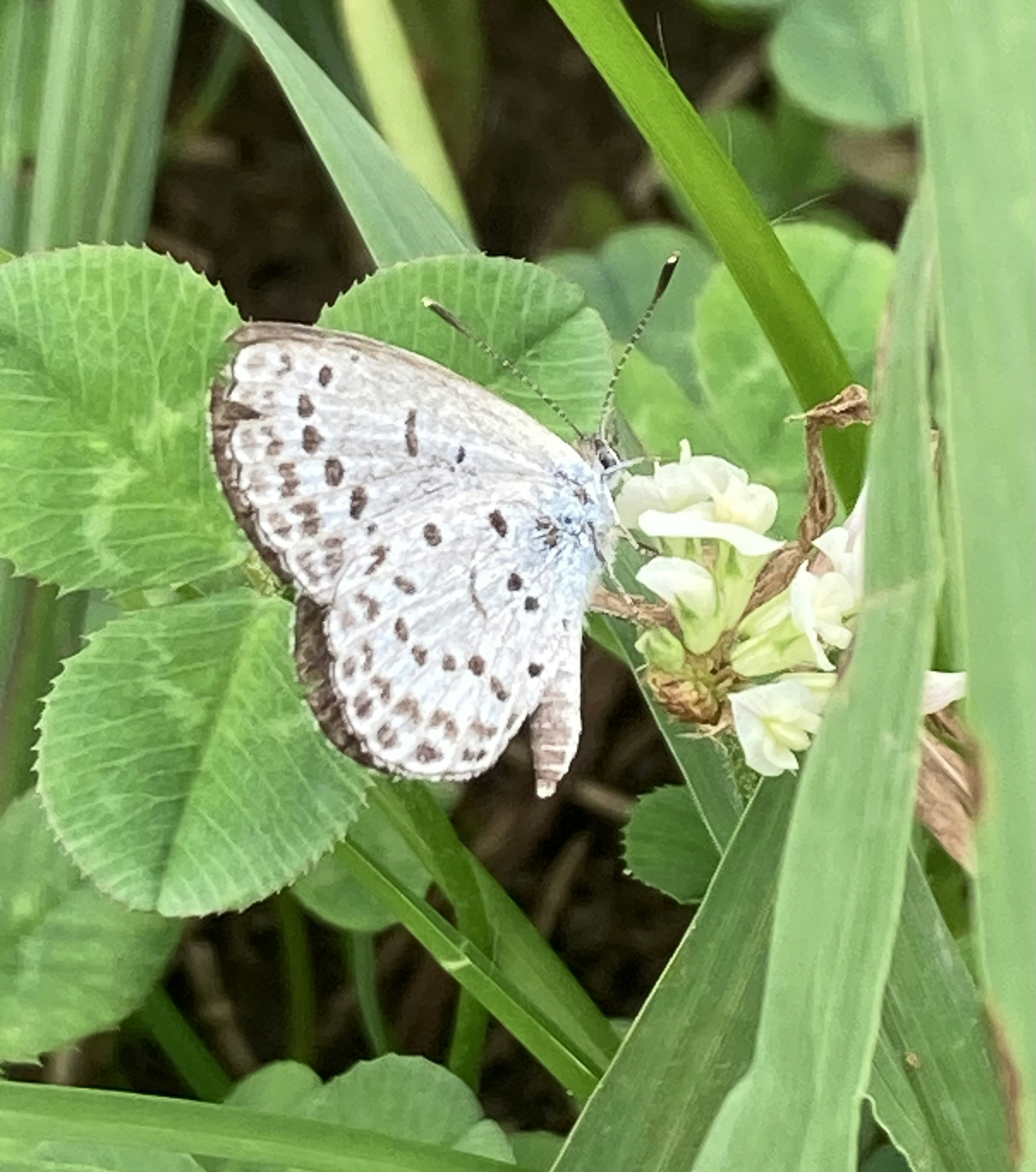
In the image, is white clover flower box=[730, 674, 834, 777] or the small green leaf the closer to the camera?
white clover flower box=[730, 674, 834, 777]

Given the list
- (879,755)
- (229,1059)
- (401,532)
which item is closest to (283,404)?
(401,532)

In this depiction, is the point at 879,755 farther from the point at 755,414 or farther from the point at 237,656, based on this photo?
the point at 755,414

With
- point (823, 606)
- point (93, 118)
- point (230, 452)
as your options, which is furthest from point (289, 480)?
point (93, 118)

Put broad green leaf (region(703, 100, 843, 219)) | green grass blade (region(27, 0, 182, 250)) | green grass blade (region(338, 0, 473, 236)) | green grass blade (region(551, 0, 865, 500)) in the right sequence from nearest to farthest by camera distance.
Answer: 1. green grass blade (region(551, 0, 865, 500))
2. green grass blade (region(27, 0, 182, 250))
3. green grass blade (region(338, 0, 473, 236))
4. broad green leaf (region(703, 100, 843, 219))

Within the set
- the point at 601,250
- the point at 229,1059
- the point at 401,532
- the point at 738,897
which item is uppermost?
the point at 601,250

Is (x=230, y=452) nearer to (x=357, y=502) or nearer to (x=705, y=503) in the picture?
(x=357, y=502)

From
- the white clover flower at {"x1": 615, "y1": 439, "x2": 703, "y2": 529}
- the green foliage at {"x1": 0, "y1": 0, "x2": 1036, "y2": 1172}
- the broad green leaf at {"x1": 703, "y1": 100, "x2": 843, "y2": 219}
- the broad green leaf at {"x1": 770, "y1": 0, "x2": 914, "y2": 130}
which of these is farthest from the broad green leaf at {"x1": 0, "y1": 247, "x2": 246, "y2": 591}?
the broad green leaf at {"x1": 703, "y1": 100, "x2": 843, "y2": 219}

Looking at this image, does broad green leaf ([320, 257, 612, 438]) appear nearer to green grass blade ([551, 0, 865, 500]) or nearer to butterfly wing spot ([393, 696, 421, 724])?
green grass blade ([551, 0, 865, 500])
